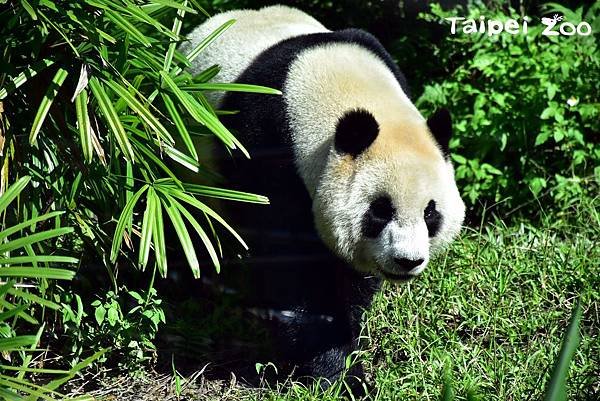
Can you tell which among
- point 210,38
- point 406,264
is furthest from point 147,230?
point 406,264

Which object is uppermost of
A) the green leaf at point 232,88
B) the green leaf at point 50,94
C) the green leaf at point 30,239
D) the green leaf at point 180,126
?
the green leaf at point 50,94

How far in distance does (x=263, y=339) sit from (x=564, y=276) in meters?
1.52

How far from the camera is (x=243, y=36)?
4582 millimetres

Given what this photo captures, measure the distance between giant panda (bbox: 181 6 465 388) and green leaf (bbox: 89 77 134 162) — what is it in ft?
2.78

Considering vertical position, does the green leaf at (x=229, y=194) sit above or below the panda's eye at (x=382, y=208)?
above

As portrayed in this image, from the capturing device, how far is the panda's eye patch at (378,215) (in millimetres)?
3658

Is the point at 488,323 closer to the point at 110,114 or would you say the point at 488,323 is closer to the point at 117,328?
the point at 117,328

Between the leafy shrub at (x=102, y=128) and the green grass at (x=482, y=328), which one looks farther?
the green grass at (x=482, y=328)

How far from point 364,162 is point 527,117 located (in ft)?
6.31

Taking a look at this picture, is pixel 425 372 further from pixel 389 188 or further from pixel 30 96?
pixel 30 96

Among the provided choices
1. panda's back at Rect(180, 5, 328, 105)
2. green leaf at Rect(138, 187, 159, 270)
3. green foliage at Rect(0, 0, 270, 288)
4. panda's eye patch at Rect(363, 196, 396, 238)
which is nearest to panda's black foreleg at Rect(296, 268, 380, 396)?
panda's eye patch at Rect(363, 196, 396, 238)

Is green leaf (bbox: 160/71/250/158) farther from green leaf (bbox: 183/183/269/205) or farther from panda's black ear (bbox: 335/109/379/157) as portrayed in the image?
panda's black ear (bbox: 335/109/379/157)

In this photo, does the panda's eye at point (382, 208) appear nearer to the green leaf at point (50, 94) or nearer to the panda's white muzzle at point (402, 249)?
the panda's white muzzle at point (402, 249)

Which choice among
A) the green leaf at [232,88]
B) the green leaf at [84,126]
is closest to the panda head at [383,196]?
the green leaf at [232,88]
